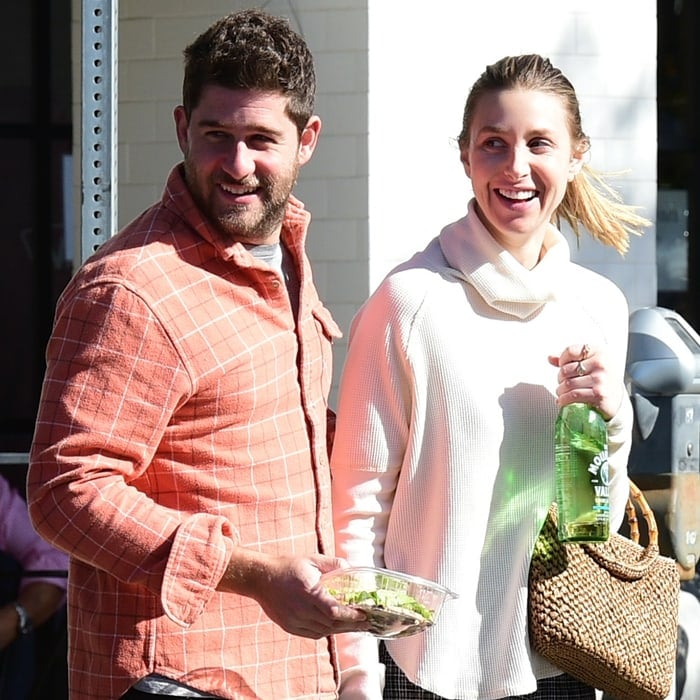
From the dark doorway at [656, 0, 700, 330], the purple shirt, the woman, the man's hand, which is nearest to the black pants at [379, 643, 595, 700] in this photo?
the woman

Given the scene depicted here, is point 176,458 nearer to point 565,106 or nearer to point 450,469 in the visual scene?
point 450,469

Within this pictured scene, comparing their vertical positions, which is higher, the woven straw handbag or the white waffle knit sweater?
the white waffle knit sweater

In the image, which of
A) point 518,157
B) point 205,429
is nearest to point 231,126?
point 205,429

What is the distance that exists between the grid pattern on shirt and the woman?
19cm

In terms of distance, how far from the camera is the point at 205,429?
2012mm

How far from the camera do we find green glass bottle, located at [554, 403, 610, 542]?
2367 mm


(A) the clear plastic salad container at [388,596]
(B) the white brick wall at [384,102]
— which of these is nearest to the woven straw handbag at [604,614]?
(A) the clear plastic salad container at [388,596]

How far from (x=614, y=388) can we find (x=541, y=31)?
6.38 ft

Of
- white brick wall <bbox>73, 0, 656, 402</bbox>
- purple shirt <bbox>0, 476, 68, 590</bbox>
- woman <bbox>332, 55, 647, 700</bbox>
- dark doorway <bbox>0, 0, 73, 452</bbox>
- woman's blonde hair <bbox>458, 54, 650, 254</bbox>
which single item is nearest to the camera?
woman <bbox>332, 55, 647, 700</bbox>

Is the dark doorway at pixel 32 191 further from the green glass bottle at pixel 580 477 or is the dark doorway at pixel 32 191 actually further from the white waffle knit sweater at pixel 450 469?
the green glass bottle at pixel 580 477

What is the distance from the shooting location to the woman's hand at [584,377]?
7.75 feet

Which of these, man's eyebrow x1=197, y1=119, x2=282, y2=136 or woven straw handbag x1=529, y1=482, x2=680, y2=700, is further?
woven straw handbag x1=529, y1=482, x2=680, y2=700

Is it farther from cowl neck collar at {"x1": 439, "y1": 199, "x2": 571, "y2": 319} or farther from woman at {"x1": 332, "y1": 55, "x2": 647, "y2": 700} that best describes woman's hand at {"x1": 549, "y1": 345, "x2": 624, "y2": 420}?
cowl neck collar at {"x1": 439, "y1": 199, "x2": 571, "y2": 319}

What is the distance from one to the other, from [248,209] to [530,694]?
98cm
